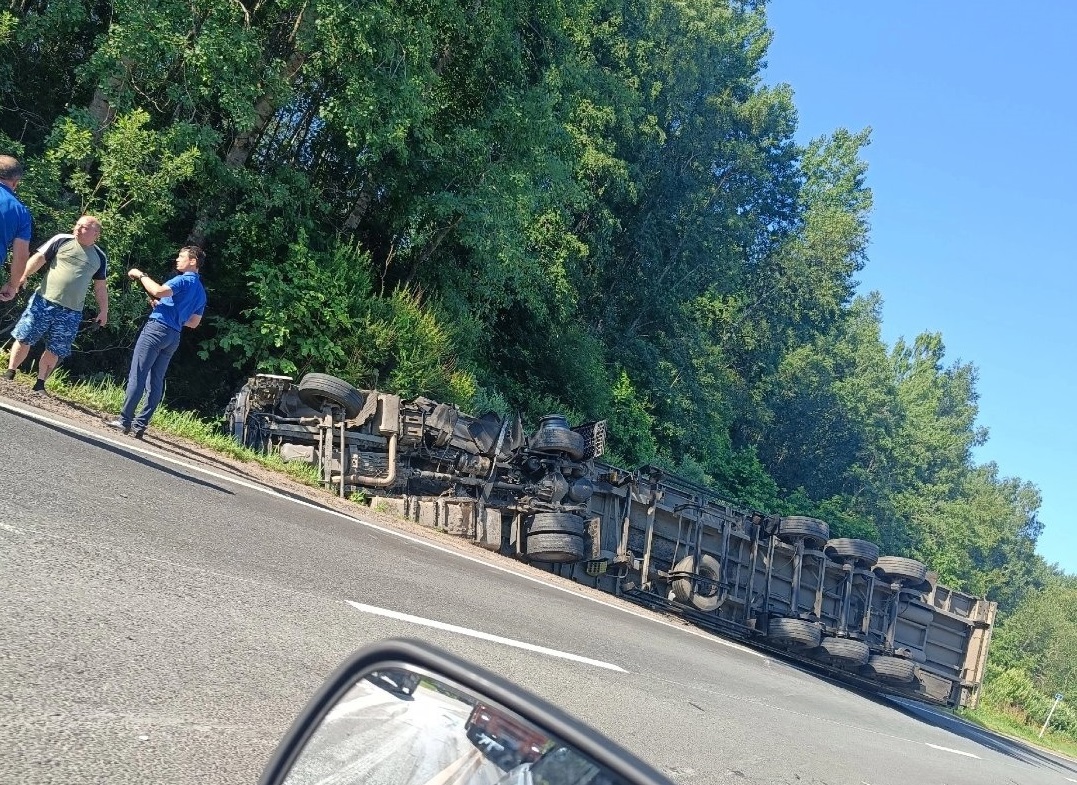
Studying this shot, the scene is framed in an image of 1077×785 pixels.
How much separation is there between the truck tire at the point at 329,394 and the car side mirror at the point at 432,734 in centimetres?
1002

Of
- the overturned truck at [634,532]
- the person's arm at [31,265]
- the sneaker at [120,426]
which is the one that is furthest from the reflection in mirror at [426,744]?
the overturned truck at [634,532]

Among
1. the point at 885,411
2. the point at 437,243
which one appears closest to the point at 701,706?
the point at 437,243

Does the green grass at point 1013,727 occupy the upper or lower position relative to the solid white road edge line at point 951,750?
lower

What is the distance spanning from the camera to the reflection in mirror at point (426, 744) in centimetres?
155

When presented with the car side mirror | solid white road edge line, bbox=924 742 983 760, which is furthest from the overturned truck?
the car side mirror

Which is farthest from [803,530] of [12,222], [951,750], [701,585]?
[12,222]

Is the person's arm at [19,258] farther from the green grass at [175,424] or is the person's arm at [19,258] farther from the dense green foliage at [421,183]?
the dense green foliage at [421,183]

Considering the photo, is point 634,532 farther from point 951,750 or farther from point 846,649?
point 951,750

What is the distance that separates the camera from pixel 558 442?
13.0 m

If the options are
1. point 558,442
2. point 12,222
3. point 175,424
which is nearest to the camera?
point 12,222

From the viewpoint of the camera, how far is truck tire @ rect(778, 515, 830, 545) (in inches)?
572

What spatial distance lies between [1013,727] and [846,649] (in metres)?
16.7

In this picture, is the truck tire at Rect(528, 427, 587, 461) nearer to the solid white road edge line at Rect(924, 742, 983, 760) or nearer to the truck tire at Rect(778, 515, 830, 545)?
the truck tire at Rect(778, 515, 830, 545)

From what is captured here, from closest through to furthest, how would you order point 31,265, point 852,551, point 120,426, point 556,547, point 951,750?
point 31,265
point 120,426
point 951,750
point 556,547
point 852,551
